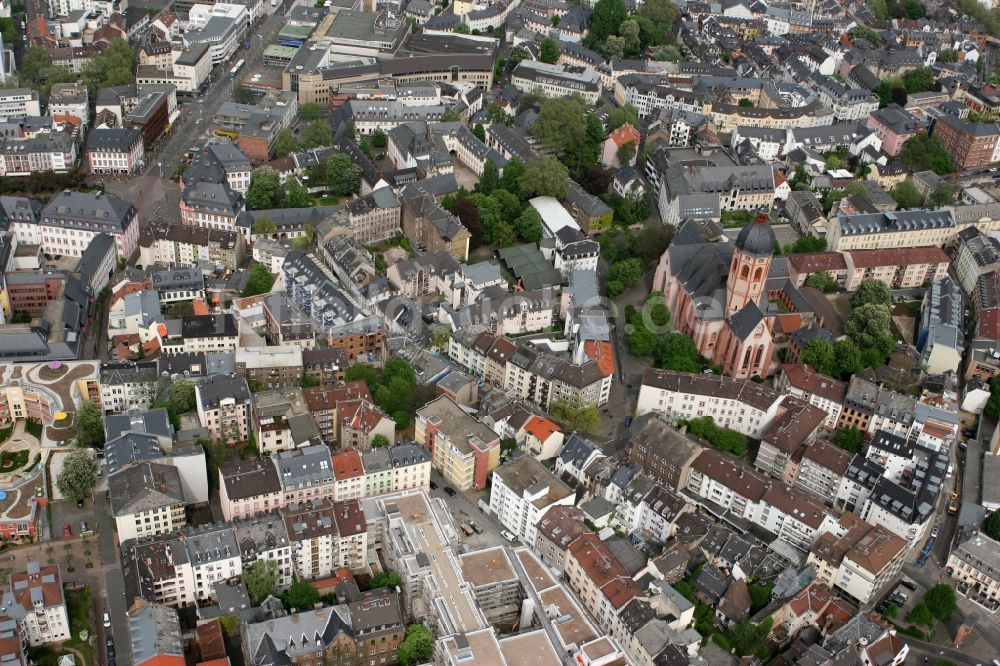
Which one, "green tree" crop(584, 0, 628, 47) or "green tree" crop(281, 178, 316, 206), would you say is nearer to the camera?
"green tree" crop(281, 178, 316, 206)

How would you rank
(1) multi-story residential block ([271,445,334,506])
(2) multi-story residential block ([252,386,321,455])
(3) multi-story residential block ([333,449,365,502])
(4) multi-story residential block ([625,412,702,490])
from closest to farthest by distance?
(1) multi-story residential block ([271,445,334,506])
(3) multi-story residential block ([333,449,365,502])
(2) multi-story residential block ([252,386,321,455])
(4) multi-story residential block ([625,412,702,490])

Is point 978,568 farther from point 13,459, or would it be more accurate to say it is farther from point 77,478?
point 13,459

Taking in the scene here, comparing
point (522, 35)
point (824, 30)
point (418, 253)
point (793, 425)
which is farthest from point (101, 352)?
point (824, 30)

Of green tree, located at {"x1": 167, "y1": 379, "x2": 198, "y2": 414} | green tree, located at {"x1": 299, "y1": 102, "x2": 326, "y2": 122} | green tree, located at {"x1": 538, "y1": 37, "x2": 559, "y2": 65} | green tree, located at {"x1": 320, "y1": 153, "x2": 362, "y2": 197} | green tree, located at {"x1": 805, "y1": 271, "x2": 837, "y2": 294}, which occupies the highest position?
green tree, located at {"x1": 538, "y1": 37, "x2": 559, "y2": 65}

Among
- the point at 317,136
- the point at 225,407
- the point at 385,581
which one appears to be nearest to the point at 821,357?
the point at 385,581

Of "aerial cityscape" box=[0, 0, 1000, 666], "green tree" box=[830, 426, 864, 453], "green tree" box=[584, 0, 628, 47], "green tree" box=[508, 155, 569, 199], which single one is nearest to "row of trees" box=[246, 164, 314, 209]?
"aerial cityscape" box=[0, 0, 1000, 666]

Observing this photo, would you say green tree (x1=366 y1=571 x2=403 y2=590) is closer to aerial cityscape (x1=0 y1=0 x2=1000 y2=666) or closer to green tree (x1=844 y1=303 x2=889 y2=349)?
aerial cityscape (x1=0 y1=0 x2=1000 y2=666)

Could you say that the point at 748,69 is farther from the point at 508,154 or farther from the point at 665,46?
the point at 508,154
